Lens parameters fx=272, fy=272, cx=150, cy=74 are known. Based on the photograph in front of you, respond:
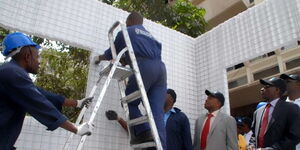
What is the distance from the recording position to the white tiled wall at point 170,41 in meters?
2.84

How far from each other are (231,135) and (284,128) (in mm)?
628

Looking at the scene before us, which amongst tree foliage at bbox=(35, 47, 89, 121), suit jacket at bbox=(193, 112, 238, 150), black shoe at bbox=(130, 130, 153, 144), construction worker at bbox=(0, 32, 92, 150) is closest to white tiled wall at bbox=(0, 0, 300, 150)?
suit jacket at bbox=(193, 112, 238, 150)

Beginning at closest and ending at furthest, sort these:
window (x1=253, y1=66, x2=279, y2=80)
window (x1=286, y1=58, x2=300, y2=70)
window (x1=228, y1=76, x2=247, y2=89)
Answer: window (x1=286, y1=58, x2=300, y2=70) → window (x1=253, y1=66, x2=279, y2=80) → window (x1=228, y1=76, x2=247, y2=89)

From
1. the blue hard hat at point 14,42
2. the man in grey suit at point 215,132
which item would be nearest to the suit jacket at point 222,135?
the man in grey suit at point 215,132

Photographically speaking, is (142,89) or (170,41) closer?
(142,89)

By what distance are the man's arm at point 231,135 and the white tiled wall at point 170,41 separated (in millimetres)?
569

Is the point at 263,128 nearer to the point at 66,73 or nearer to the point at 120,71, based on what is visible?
the point at 120,71

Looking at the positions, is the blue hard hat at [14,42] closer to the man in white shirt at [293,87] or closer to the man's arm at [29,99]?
the man's arm at [29,99]

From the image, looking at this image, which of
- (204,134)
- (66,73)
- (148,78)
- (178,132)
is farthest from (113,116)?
(66,73)

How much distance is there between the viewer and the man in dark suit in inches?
99.0

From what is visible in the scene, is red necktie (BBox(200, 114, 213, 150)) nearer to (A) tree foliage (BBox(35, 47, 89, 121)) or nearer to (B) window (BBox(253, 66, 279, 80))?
(A) tree foliage (BBox(35, 47, 89, 121))

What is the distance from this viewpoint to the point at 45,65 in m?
6.89

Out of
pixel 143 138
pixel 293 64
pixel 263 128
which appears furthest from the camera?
pixel 293 64

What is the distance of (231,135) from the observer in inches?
122
